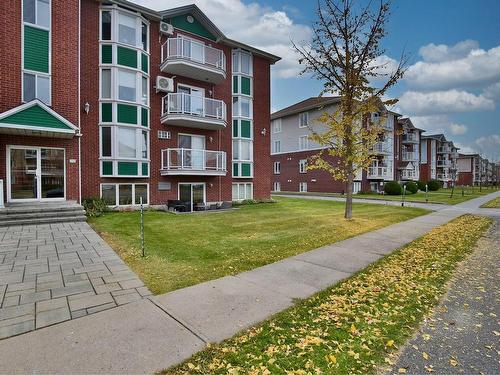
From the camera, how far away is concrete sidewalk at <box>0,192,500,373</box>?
9.61ft

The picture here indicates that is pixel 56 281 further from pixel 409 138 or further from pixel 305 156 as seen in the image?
pixel 409 138

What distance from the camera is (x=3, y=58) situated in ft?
38.0

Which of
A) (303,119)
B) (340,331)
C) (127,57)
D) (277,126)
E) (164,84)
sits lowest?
(340,331)

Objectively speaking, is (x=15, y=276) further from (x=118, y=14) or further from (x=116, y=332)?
(x=118, y=14)

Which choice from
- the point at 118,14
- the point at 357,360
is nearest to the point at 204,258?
the point at 357,360

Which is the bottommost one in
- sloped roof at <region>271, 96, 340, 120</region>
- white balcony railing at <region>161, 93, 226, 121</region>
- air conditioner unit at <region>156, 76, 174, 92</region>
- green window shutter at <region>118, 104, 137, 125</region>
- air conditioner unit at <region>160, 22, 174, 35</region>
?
green window shutter at <region>118, 104, 137, 125</region>

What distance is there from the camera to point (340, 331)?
3.62m

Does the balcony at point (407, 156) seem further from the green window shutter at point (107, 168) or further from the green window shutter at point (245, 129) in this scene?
the green window shutter at point (107, 168)

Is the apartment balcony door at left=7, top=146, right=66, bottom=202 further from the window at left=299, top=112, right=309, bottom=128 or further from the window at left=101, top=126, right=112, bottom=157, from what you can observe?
the window at left=299, top=112, right=309, bottom=128

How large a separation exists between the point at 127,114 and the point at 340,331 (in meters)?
15.0

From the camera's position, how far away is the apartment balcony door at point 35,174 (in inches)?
476

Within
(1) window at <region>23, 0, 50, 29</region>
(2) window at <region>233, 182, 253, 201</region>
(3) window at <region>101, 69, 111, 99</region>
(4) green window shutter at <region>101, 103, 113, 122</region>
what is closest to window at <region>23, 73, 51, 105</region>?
(1) window at <region>23, 0, 50, 29</region>

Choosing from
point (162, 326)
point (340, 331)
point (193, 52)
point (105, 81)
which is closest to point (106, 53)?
point (105, 81)

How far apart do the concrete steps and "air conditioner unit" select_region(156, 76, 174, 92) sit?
8073 millimetres
